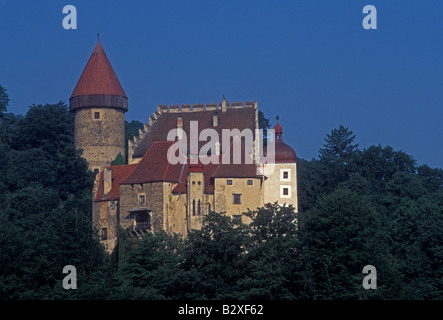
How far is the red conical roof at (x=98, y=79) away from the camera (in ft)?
293

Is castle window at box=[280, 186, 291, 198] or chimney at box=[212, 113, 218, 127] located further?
chimney at box=[212, 113, 218, 127]

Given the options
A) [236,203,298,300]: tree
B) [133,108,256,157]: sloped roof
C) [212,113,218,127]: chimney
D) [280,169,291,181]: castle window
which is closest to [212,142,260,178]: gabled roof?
[280,169,291,181]: castle window

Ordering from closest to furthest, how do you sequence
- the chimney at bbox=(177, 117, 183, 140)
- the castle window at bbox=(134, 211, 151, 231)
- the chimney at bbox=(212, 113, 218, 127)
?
the castle window at bbox=(134, 211, 151, 231), the chimney at bbox=(177, 117, 183, 140), the chimney at bbox=(212, 113, 218, 127)

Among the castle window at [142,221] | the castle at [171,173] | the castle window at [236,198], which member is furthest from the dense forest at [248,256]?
the castle window at [236,198]

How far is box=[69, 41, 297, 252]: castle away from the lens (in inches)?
2808

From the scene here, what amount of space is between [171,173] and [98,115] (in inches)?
705

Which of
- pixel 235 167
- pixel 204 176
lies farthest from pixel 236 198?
pixel 204 176

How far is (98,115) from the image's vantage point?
8862cm

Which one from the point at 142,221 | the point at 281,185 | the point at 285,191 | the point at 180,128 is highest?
the point at 180,128

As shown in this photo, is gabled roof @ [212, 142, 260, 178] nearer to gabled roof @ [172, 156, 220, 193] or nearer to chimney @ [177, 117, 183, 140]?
gabled roof @ [172, 156, 220, 193]

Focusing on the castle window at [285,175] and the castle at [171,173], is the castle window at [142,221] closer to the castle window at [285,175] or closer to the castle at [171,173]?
the castle at [171,173]

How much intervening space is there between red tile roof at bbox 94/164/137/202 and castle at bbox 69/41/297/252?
0.23 feet

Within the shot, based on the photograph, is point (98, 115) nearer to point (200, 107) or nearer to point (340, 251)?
point (200, 107)
